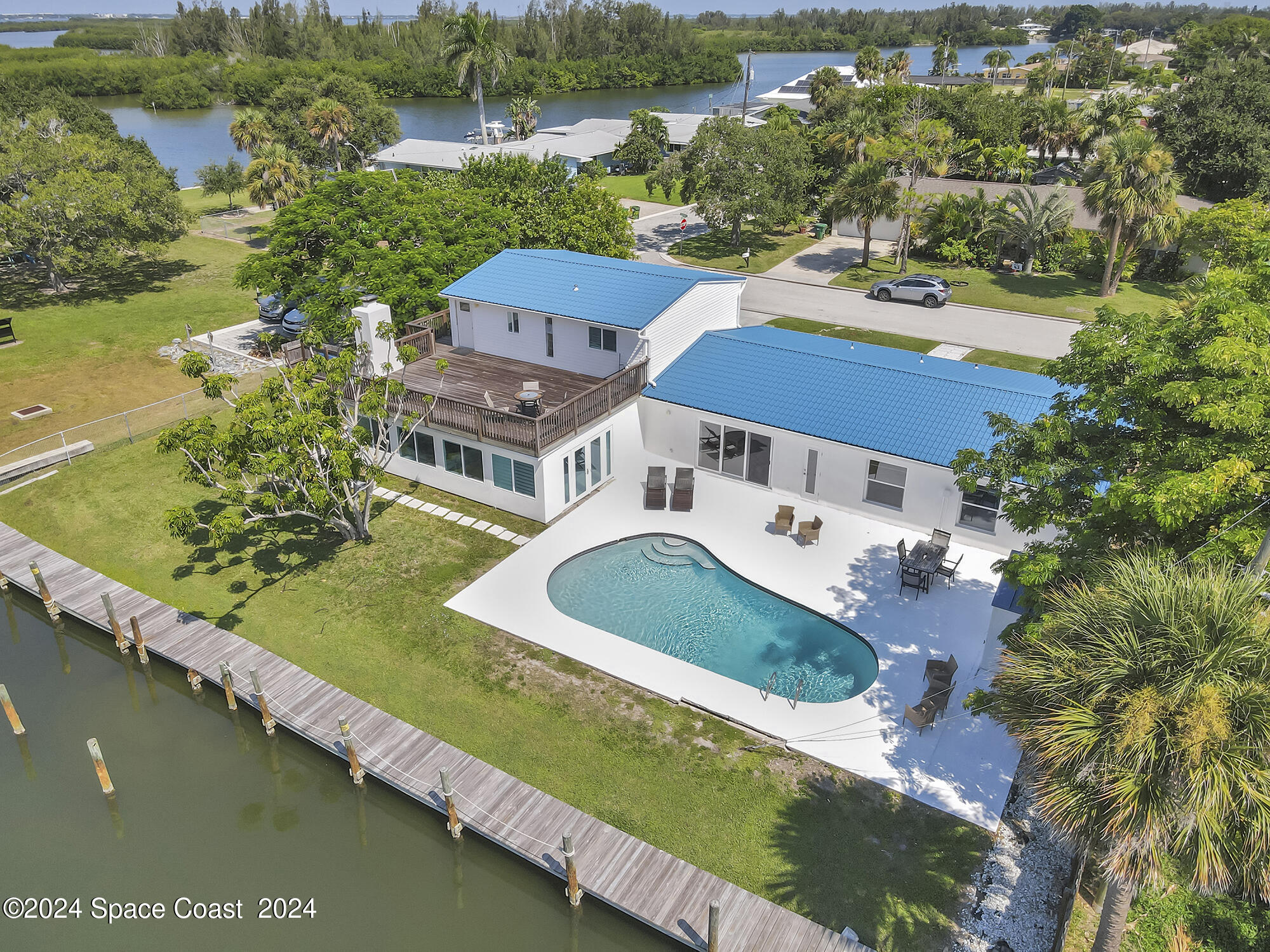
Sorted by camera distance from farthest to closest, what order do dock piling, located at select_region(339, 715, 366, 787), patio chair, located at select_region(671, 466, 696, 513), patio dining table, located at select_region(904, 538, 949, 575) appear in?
1. patio chair, located at select_region(671, 466, 696, 513)
2. patio dining table, located at select_region(904, 538, 949, 575)
3. dock piling, located at select_region(339, 715, 366, 787)

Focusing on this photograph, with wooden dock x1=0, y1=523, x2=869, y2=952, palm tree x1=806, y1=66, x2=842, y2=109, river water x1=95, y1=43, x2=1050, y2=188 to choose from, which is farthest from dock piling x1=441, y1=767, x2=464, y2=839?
palm tree x1=806, y1=66, x2=842, y2=109

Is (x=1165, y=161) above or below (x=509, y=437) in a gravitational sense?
above

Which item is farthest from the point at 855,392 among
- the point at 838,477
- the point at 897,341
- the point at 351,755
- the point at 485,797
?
the point at 351,755

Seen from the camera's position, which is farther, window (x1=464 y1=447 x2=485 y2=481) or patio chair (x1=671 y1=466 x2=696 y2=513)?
window (x1=464 y1=447 x2=485 y2=481)

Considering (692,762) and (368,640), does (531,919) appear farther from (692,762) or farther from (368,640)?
(368,640)

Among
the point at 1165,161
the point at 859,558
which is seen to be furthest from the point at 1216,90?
the point at 859,558

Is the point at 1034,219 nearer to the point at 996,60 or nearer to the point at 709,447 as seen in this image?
the point at 709,447

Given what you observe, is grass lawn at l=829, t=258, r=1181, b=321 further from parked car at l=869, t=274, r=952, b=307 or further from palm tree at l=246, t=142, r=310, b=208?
palm tree at l=246, t=142, r=310, b=208
